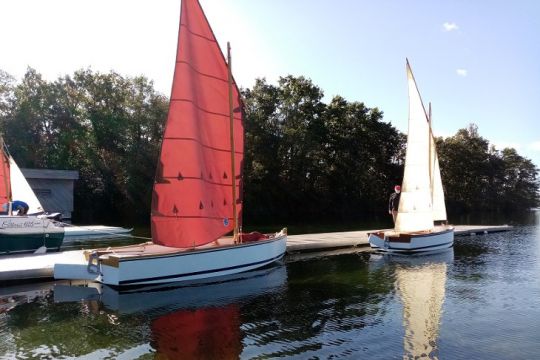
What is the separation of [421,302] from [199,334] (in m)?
7.45

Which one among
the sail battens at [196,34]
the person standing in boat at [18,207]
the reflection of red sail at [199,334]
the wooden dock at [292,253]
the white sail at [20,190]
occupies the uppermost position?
the sail battens at [196,34]

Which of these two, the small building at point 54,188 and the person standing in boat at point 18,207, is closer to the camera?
the person standing in boat at point 18,207

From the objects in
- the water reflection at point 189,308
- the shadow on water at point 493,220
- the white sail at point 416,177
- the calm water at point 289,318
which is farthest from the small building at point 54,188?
the shadow on water at point 493,220

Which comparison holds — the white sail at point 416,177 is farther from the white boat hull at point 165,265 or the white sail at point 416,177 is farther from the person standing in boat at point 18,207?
the person standing in boat at point 18,207

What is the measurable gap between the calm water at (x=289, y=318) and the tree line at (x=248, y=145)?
28799 millimetres

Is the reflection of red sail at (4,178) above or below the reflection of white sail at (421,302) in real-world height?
above

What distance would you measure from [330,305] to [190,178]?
6571mm

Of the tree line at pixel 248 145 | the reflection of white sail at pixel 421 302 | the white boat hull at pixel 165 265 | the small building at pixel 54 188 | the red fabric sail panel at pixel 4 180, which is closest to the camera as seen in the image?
the reflection of white sail at pixel 421 302

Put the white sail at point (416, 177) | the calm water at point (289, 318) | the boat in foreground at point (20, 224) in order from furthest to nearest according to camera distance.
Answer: the white sail at point (416, 177), the boat in foreground at point (20, 224), the calm water at point (289, 318)

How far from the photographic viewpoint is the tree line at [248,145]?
49469 mm

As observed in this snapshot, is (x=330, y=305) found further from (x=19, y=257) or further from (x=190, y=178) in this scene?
(x=19, y=257)

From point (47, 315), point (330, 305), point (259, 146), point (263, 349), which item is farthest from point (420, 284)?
point (259, 146)

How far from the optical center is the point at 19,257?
61.4ft

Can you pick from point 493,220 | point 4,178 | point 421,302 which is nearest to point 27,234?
point 4,178
